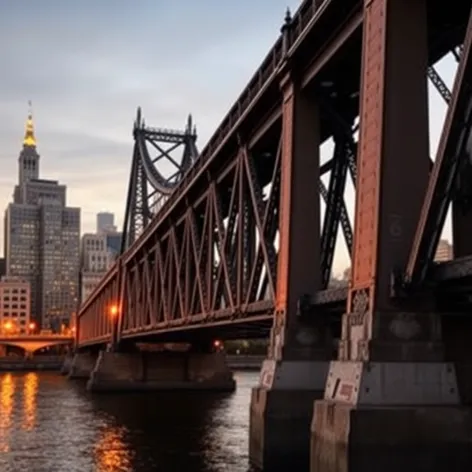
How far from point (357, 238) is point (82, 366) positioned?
124037 mm

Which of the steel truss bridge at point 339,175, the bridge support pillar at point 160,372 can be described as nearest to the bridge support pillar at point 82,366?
the bridge support pillar at point 160,372

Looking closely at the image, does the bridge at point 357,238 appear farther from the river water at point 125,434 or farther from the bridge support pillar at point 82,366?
the bridge support pillar at point 82,366

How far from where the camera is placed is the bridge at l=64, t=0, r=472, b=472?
20828 mm

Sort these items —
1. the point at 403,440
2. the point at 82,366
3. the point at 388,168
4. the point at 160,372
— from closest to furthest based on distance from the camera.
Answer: the point at 403,440 → the point at 388,168 → the point at 160,372 → the point at 82,366

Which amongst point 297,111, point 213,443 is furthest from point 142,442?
point 297,111

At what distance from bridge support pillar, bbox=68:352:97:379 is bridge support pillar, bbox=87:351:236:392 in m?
46.1

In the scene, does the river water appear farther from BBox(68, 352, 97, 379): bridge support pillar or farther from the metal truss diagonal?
BBox(68, 352, 97, 379): bridge support pillar

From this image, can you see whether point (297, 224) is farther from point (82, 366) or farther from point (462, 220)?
point (82, 366)

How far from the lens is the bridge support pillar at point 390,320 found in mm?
20672

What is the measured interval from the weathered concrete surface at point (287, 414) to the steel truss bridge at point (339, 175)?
1.81 m

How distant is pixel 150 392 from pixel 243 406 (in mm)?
20880

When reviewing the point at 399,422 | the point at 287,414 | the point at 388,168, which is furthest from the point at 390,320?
the point at 287,414

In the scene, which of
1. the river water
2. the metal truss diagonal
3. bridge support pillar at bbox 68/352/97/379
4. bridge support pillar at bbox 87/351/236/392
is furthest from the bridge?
bridge support pillar at bbox 68/352/97/379

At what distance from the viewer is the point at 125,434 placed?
158 feet
